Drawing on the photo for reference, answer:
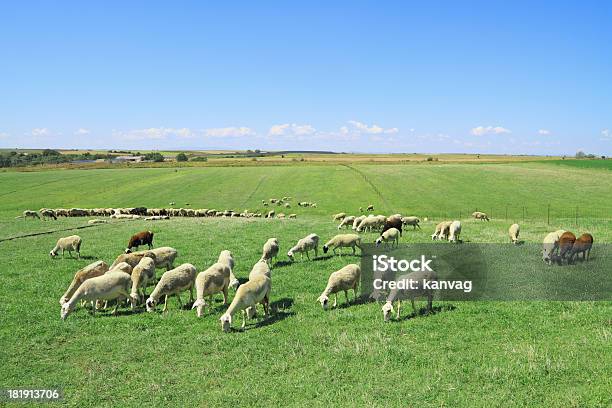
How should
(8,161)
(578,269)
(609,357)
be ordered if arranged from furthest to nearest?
1. (8,161)
2. (578,269)
3. (609,357)

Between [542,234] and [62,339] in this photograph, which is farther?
[542,234]

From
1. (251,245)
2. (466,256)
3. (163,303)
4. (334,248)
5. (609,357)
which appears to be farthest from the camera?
(251,245)

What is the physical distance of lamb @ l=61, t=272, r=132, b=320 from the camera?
14.6 m

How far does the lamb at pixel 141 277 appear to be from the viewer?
15.5 metres

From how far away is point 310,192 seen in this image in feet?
219

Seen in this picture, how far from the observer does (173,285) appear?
50.4ft

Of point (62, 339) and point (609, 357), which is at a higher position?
point (609, 357)

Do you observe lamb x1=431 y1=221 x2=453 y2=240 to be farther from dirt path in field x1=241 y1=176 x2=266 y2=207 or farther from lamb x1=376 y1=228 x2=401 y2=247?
dirt path in field x1=241 y1=176 x2=266 y2=207

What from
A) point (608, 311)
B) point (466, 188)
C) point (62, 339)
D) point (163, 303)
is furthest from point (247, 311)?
point (466, 188)

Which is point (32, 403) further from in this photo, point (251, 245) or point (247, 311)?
point (251, 245)

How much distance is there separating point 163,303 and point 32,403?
665 centimetres

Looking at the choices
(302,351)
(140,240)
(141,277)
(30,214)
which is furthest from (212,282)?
(30,214)

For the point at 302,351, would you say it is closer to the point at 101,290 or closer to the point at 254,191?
the point at 101,290

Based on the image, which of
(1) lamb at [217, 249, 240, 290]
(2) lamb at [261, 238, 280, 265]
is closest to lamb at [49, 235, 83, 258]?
(1) lamb at [217, 249, 240, 290]
